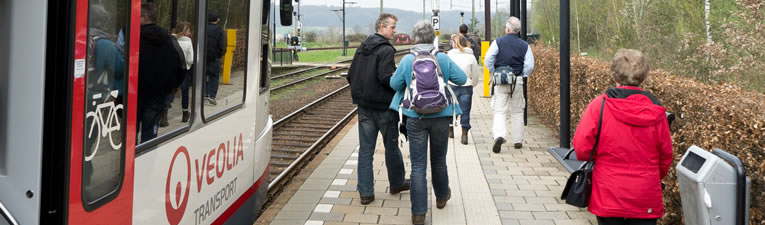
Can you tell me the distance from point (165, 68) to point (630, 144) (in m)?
2.27

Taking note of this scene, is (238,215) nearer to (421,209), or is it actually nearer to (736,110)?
(421,209)

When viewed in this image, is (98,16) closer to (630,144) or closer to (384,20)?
(630,144)

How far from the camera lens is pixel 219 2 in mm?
4148

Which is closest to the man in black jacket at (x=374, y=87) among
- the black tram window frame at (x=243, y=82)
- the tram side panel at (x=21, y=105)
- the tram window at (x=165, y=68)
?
the black tram window frame at (x=243, y=82)

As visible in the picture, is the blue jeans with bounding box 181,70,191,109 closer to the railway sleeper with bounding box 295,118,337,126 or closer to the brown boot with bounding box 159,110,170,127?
the brown boot with bounding box 159,110,170,127

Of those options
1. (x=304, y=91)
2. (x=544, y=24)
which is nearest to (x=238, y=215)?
(x=304, y=91)

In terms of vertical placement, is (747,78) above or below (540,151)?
above

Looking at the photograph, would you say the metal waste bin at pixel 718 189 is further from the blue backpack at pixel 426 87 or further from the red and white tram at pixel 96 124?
the blue backpack at pixel 426 87

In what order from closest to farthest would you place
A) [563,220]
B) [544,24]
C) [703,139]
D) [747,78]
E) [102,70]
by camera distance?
[102,70] < [703,139] < [563,220] < [747,78] < [544,24]

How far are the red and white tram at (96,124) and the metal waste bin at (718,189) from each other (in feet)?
7.38

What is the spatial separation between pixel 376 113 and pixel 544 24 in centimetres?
2029

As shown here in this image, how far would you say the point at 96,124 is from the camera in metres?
2.48

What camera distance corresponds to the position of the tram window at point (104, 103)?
2432mm

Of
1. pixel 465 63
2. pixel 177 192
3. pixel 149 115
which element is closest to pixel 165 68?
pixel 149 115
